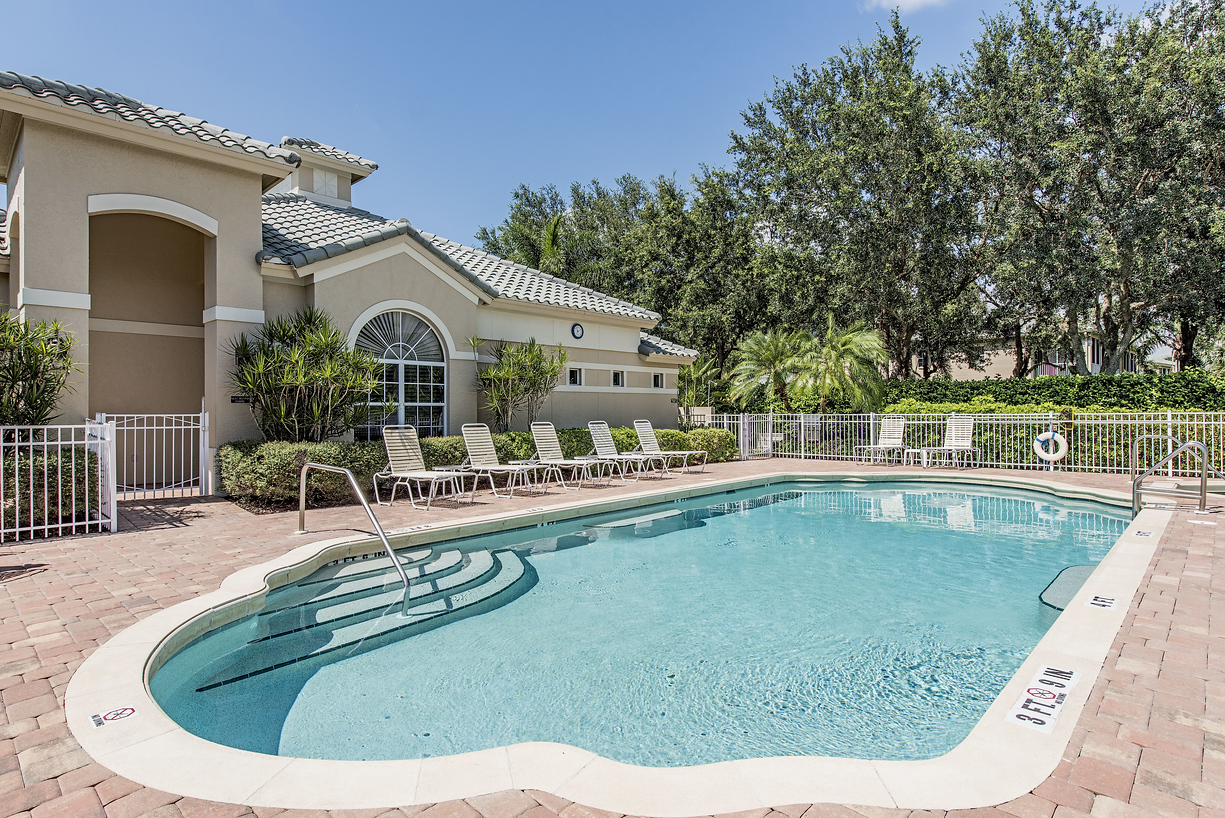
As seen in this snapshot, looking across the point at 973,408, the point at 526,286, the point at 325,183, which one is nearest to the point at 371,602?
the point at 526,286

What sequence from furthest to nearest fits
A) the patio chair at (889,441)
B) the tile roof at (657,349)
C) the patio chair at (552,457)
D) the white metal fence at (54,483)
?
the tile roof at (657,349) → the patio chair at (889,441) → the patio chair at (552,457) → the white metal fence at (54,483)

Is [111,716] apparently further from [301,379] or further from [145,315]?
[145,315]

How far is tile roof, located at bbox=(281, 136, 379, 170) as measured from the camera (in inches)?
633

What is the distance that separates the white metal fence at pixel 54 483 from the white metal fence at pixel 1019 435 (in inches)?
618

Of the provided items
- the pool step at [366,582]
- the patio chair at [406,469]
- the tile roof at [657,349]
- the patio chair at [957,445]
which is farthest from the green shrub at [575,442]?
the patio chair at [957,445]

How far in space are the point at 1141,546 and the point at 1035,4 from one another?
2542 centimetres

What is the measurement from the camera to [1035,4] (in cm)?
2338

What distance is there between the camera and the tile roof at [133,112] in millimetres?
8898

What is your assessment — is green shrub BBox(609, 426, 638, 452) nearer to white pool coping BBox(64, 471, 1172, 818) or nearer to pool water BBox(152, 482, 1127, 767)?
pool water BBox(152, 482, 1127, 767)

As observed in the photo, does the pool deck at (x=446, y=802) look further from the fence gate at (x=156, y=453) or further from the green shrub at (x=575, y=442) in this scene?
the green shrub at (x=575, y=442)

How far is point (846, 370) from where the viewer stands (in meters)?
20.5

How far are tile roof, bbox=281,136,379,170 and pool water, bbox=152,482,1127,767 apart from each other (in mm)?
12679

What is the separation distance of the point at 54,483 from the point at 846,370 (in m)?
19.6

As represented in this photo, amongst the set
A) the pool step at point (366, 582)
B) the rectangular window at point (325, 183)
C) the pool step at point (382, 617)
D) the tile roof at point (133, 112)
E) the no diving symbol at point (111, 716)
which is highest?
the rectangular window at point (325, 183)
